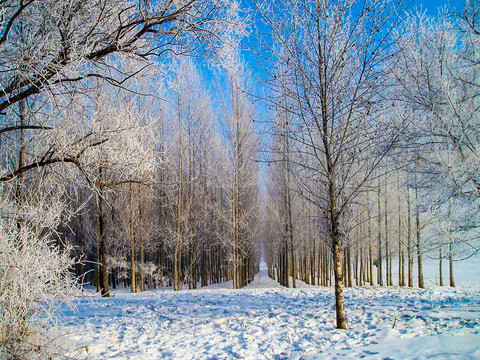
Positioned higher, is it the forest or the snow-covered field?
the forest

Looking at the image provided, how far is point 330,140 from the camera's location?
494cm

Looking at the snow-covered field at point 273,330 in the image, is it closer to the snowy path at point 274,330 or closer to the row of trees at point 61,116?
the snowy path at point 274,330

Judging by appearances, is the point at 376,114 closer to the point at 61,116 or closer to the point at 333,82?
the point at 333,82

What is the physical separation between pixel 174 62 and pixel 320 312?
5312mm

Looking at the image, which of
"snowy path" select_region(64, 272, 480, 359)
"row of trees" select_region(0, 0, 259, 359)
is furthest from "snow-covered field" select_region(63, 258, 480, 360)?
"row of trees" select_region(0, 0, 259, 359)

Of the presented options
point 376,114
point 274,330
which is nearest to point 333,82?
point 376,114

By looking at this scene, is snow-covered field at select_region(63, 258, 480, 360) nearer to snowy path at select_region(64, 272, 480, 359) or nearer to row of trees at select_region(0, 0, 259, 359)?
snowy path at select_region(64, 272, 480, 359)

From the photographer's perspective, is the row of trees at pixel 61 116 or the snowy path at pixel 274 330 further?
the snowy path at pixel 274 330

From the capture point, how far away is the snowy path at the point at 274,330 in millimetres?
3491

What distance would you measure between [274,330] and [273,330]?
0.02 metres

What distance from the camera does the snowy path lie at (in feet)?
11.5

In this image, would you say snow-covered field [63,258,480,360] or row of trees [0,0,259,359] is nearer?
row of trees [0,0,259,359]

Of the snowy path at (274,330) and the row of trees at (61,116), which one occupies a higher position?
the row of trees at (61,116)

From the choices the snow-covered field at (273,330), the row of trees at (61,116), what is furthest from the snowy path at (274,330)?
the row of trees at (61,116)
